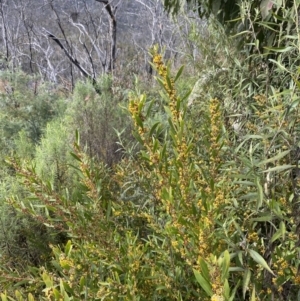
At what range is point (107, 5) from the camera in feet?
17.5

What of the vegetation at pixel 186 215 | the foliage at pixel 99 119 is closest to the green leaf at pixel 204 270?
the vegetation at pixel 186 215

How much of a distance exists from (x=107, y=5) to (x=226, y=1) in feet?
13.2

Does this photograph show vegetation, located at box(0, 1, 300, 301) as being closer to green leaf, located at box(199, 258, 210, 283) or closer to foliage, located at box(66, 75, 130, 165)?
green leaf, located at box(199, 258, 210, 283)

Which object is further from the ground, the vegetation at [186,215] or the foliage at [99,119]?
the vegetation at [186,215]

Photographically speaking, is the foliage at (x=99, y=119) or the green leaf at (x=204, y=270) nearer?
the green leaf at (x=204, y=270)

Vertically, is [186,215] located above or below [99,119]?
above

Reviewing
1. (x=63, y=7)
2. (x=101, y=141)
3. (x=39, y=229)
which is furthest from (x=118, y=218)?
(x=63, y=7)

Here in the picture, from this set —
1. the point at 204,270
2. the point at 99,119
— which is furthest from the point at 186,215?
the point at 99,119

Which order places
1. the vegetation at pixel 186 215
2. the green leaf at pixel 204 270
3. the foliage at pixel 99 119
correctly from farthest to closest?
the foliage at pixel 99 119 < the vegetation at pixel 186 215 < the green leaf at pixel 204 270

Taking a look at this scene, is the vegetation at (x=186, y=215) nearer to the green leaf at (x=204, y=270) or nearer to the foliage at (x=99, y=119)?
the green leaf at (x=204, y=270)

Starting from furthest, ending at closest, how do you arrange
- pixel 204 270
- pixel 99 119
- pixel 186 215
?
pixel 99 119, pixel 186 215, pixel 204 270

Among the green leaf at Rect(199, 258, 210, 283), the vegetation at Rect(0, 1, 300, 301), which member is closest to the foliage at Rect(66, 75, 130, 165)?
the vegetation at Rect(0, 1, 300, 301)

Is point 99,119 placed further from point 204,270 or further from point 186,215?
point 204,270

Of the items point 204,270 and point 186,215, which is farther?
point 186,215
